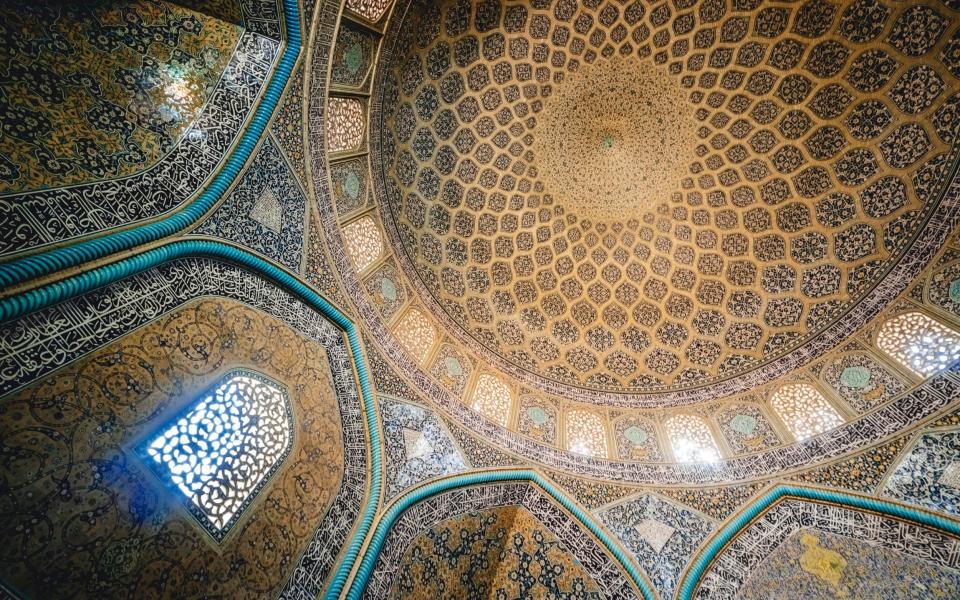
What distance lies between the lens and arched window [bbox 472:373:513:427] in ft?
26.3

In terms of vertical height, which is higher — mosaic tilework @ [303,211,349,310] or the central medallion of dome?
the central medallion of dome

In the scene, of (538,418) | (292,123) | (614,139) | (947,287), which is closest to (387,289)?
(292,123)

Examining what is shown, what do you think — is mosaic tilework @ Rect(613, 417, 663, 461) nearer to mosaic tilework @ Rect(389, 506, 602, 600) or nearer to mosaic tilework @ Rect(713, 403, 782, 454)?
mosaic tilework @ Rect(713, 403, 782, 454)

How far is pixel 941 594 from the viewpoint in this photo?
547cm

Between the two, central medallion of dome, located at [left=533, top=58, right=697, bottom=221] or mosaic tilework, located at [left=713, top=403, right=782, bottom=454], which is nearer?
mosaic tilework, located at [left=713, top=403, right=782, bottom=454]

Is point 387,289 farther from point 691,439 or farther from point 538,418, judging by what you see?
point 691,439

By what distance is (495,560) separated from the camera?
694 centimetres

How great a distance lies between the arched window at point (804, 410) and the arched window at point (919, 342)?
4.23ft

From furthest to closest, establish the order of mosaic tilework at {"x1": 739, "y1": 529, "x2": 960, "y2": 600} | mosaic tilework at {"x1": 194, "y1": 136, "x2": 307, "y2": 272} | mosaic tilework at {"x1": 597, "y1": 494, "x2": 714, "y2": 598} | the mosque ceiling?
mosaic tilework at {"x1": 597, "y1": 494, "x2": 714, "y2": 598} < mosaic tilework at {"x1": 739, "y1": 529, "x2": 960, "y2": 600} < mosaic tilework at {"x1": 194, "y1": 136, "x2": 307, "y2": 272} < the mosque ceiling

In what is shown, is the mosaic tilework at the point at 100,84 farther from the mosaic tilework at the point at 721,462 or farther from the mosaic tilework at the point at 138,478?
the mosaic tilework at the point at 721,462

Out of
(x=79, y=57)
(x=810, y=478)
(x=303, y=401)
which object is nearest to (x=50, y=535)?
(x=303, y=401)

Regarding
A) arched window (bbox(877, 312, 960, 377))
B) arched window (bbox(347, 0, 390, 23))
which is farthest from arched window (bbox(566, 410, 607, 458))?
arched window (bbox(347, 0, 390, 23))

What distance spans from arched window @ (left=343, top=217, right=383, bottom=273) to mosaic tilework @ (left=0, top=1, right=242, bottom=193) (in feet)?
8.99

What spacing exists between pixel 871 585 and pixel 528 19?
11061 mm
